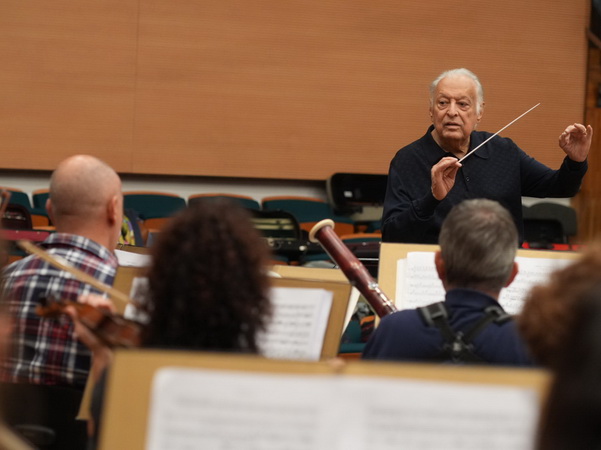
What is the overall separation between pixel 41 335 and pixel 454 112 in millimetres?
1739

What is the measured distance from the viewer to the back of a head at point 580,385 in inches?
36.4

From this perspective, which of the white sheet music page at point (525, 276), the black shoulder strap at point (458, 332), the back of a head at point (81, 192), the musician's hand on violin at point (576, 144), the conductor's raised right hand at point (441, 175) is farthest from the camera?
the musician's hand on violin at point (576, 144)

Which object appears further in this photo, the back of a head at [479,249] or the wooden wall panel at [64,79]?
the wooden wall panel at [64,79]

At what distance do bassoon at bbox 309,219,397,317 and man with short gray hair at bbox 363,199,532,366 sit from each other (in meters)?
0.41

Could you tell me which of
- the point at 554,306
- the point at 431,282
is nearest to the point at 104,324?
the point at 554,306

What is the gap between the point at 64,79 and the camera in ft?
25.9

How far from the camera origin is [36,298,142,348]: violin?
1555 millimetres

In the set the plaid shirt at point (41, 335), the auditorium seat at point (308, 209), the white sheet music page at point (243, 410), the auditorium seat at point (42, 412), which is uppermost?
the white sheet music page at point (243, 410)

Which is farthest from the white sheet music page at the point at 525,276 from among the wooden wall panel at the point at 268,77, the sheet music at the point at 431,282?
the wooden wall panel at the point at 268,77

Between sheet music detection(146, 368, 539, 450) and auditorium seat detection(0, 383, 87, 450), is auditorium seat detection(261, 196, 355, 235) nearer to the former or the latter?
auditorium seat detection(0, 383, 87, 450)

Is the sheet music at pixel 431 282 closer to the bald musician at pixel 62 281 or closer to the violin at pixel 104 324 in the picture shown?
the bald musician at pixel 62 281

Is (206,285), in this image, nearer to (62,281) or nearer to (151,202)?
(62,281)

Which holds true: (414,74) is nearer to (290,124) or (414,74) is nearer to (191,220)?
(290,124)

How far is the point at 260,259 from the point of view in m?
1.44
